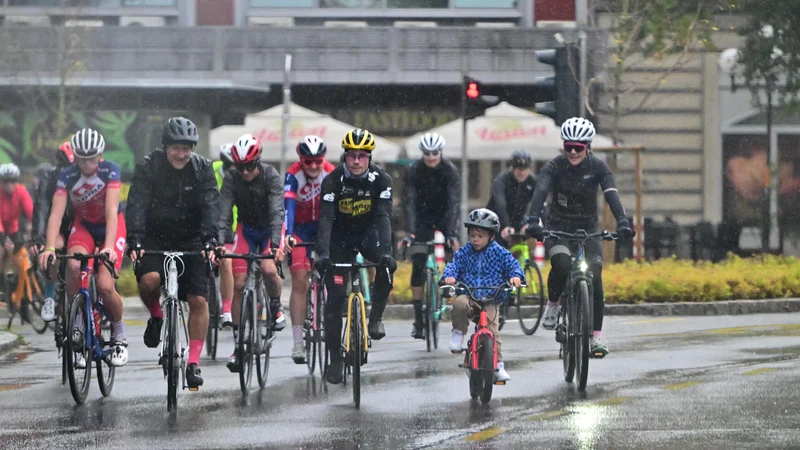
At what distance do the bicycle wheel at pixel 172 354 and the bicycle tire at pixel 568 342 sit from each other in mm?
2794

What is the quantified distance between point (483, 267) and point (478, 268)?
0.04 meters

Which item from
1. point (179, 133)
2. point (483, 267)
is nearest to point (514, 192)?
point (483, 267)

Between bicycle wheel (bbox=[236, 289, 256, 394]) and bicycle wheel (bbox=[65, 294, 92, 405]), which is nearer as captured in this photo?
bicycle wheel (bbox=[65, 294, 92, 405])

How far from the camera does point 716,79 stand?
105ft

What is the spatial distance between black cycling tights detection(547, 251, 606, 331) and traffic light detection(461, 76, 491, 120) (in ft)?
26.2

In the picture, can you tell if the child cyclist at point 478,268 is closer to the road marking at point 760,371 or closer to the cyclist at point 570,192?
the cyclist at point 570,192

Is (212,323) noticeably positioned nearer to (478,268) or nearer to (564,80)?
(478,268)

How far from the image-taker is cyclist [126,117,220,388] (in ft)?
34.7

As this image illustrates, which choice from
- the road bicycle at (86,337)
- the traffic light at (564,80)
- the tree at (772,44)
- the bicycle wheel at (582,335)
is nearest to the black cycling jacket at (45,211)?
the road bicycle at (86,337)

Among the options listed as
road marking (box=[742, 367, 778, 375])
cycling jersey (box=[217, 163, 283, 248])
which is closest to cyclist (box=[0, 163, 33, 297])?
cycling jersey (box=[217, 163, 283, 248])

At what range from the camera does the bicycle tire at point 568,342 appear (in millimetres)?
11492

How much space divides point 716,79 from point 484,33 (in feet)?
15.0

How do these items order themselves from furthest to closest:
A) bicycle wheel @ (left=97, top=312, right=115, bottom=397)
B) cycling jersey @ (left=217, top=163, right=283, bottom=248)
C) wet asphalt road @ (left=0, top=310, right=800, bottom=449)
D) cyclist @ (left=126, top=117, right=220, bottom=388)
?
cycling jersey @ (left=217, top=163, right=283, bottom=248)
bicycle wheel @ (left=97, top=312, right=115, bottom=397)
cyclist @ (left=126, top=117, right=220, bottom=388)
wet asphalt road @ (left=0, top=310, right=800, bottom=449)

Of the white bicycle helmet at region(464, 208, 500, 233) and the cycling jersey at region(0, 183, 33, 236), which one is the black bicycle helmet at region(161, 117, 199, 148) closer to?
the white bicycle helmet at region(464, 208, 500, 233)
